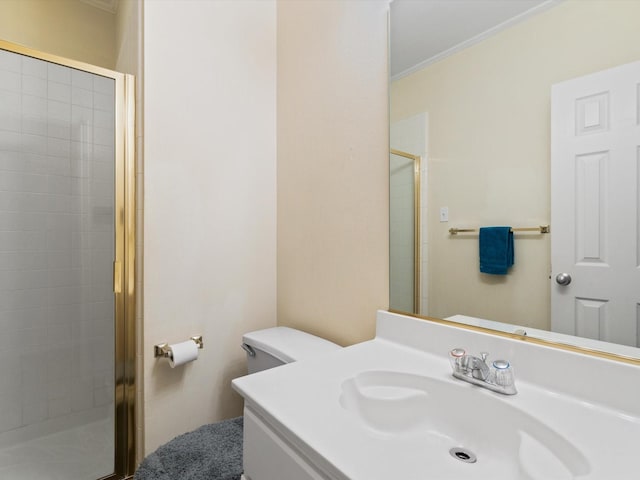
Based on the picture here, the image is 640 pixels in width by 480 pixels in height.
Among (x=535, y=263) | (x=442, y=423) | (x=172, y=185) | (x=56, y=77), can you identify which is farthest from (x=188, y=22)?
(x=442, y=423)

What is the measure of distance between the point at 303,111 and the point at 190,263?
0.77m

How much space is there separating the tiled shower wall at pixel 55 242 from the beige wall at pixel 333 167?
698 millimetres

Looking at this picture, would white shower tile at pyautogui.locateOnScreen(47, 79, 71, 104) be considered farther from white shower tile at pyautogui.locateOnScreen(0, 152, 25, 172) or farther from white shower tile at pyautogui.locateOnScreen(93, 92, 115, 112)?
white shower tile at pyautogui.locateOnScreen(0, 152, 25, 172)

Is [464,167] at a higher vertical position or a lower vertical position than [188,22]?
lower

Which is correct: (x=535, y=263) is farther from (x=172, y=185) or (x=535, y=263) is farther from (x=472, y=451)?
(x=172, y=185)

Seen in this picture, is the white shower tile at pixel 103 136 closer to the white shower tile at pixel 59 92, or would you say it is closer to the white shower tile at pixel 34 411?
the white shower tile at pixel 59 92

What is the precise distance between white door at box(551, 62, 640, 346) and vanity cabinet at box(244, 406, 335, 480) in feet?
2.02

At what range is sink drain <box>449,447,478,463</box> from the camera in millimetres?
670

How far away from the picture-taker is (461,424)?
729mm

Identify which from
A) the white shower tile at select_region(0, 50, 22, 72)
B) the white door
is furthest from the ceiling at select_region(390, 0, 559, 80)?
the white shower tile at select_region(0, 50, 22, 72)

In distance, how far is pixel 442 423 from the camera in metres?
0.75

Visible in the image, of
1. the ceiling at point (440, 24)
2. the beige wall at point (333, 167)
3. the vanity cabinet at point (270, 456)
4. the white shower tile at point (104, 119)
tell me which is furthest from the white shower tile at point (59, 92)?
the vanity cabinet at point (270, 456)

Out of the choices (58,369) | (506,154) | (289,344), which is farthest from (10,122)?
(506,154)

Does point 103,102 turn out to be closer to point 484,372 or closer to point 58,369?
point 58,369
